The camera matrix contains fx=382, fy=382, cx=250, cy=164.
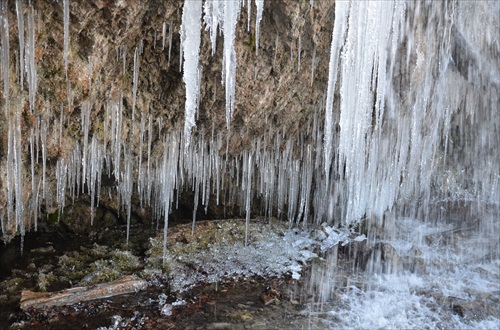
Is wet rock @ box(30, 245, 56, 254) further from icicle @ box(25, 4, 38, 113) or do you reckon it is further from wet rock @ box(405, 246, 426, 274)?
wet rock @ box(405, 246, 426, 274)

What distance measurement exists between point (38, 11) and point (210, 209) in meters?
6.63

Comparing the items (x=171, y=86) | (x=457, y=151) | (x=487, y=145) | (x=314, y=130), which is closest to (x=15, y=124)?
(x=171, y=86)

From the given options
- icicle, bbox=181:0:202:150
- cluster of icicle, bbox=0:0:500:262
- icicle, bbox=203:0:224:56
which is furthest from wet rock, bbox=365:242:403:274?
icicle, bbox=203:0:224:56

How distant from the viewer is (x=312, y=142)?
788 centimetres

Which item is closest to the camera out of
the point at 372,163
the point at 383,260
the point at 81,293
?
the point at 81,293

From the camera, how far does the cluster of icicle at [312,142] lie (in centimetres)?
480

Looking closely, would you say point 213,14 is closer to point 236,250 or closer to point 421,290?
point 236,250

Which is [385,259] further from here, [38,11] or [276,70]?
[38,11]

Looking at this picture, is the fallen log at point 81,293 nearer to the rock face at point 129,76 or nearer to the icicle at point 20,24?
the rock face at point 129,76

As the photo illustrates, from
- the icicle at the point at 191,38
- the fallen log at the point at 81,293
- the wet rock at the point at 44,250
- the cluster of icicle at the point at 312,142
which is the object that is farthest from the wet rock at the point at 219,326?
the wet rock at the point at 44,250

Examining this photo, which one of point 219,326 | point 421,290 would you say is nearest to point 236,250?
point 219,326

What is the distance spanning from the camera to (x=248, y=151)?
25.5 ft

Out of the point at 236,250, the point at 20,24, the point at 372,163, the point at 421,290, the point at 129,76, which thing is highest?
the point at 20,24

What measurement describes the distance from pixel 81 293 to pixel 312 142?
4984 millimetres
